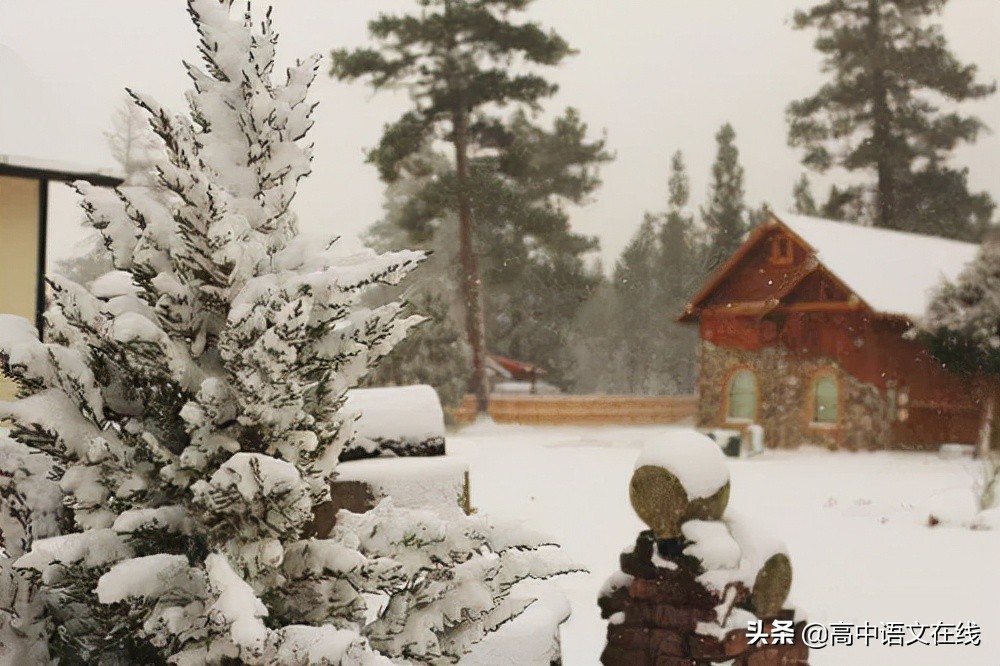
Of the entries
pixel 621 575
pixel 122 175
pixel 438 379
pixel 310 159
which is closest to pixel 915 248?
pixel 438 379

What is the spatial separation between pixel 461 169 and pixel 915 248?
18.6 ft

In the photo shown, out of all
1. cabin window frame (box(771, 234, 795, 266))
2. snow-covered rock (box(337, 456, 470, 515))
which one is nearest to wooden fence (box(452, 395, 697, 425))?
cabin window frame (box(771, 234, 795, 266))

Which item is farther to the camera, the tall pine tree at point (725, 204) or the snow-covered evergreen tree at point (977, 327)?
the tall pine tree at point (725, 204)

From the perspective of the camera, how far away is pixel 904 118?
8430 mm

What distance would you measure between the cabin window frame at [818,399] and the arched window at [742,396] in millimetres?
647

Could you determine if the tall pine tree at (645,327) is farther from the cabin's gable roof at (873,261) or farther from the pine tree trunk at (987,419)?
the pine tree trunk at (987,419)

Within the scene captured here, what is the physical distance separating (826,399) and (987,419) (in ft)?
6.67

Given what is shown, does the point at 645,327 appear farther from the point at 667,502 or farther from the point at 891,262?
the point at 667,502

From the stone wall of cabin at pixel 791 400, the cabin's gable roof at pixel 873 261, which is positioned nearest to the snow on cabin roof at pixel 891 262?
the cabin's gable roof at pixel 873 261

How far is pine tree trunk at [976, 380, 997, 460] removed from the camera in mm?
6879

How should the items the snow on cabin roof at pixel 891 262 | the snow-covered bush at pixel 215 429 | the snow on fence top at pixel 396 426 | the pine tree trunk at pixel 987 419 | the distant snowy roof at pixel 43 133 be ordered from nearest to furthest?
the snow-covered bush at pixel 215 429
the snow on fence top at pixel 396 426
the distant snowy roof at pixel 43 133
the pine tree trunk at pixel 987 419
the snow on cabin roof at pixel 891 262

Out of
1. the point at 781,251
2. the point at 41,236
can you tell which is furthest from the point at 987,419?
the point at 41,236

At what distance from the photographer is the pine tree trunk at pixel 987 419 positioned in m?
6.88

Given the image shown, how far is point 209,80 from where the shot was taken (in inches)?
43.1
